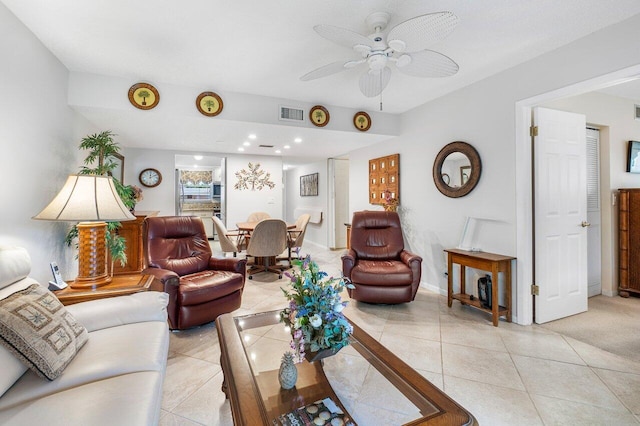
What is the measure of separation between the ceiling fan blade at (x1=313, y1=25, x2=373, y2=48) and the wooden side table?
205 cm

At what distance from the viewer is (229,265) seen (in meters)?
3.03

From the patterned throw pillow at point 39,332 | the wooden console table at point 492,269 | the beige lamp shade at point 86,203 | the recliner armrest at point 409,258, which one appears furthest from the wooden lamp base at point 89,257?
the wooden console table at point 492,269

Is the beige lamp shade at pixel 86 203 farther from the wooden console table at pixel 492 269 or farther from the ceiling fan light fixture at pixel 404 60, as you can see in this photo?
the wooden console table at pixel 492 269

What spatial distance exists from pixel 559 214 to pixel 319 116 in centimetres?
286

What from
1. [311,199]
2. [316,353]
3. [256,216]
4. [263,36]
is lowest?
[316,353]

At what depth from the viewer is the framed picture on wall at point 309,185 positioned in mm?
7434

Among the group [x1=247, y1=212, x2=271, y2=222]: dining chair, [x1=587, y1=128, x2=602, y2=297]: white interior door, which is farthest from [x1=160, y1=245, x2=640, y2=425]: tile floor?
[x1=247, y1=212, x2=271, y2=222]: dining chair

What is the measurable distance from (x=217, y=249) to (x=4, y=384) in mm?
6223

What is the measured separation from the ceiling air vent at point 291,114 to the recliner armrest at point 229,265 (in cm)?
183

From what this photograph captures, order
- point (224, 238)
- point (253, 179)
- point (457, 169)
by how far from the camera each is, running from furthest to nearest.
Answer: point (253, 179), point (224, 238), point (457, 169)

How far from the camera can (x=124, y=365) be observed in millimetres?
1304

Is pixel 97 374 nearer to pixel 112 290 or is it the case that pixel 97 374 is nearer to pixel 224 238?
pixel 112 290

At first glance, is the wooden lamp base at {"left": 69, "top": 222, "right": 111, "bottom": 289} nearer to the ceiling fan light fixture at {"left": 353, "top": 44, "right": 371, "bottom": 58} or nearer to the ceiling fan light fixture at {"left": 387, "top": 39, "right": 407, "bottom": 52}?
the ceiling fan light fixture at {"left": 353, "top": 44, "right": 371, "bottom": 58}

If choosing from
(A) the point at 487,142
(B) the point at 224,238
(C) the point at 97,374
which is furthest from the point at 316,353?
(B) the point at 224,238
